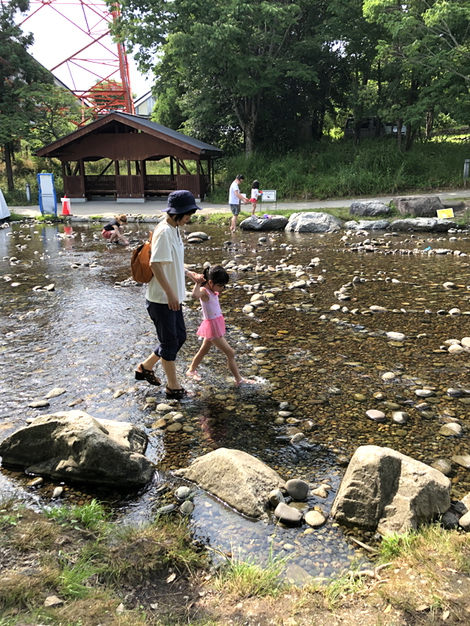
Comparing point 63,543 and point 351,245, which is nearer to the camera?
point 63,543

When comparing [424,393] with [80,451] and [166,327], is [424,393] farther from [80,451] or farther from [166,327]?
[80,451]

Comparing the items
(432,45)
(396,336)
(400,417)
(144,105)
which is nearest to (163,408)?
(400,417)

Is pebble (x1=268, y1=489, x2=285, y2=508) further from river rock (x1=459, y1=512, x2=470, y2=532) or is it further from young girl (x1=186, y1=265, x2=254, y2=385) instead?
young girl (x1=186, y1=265, x2=254, y2=385)

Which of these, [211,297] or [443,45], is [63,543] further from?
[443,45]

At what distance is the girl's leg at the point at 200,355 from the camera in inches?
215

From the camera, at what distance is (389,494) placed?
10.5ft

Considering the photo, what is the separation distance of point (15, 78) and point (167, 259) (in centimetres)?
3463

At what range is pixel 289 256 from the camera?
13250 millimetres

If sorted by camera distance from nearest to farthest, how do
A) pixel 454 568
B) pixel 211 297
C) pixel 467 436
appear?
pixel 454 568 < pixel 467 436 < pixel 211 297

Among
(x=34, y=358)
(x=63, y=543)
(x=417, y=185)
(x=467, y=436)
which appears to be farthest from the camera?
(x=417, y=185)

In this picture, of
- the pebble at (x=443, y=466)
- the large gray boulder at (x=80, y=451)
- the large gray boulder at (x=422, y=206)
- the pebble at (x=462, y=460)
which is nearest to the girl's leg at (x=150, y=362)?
the large gray boulder at (x=80, y=451)

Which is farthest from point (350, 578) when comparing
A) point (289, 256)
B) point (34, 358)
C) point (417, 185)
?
point (417, 185)

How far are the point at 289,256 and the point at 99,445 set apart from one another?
10.2m

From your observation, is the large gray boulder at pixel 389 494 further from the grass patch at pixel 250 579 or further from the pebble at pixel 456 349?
the pebble at pixel 456 349
